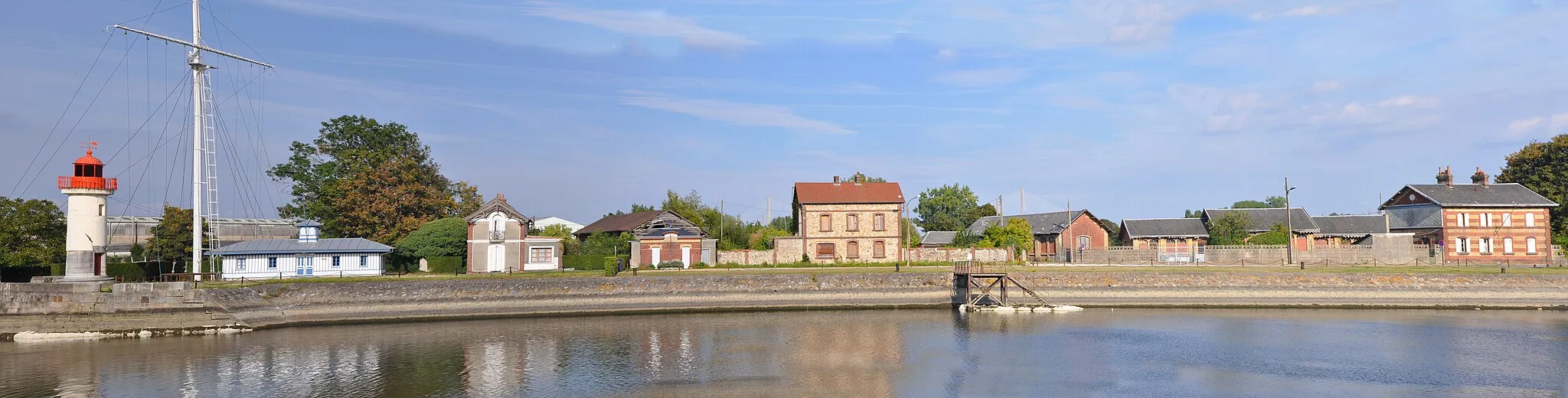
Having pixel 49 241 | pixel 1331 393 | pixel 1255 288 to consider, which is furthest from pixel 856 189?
pixel 49 241

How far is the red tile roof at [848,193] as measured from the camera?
56250 mm

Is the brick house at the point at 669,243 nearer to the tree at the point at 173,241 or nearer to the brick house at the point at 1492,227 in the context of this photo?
the tree at the point at 173,241

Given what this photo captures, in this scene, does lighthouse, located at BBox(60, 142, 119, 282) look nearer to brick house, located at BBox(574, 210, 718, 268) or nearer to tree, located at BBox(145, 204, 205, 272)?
tree, located at BBox(145, 204, 205, 272)

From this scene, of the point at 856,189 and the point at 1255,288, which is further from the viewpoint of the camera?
the point at 856,189

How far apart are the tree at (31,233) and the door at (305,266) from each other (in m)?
9.90

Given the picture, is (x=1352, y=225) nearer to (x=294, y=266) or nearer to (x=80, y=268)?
(x=294, y=266)

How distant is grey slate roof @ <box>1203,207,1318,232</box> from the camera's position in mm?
64250

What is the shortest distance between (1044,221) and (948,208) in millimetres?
23291

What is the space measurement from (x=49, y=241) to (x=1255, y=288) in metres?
58.7

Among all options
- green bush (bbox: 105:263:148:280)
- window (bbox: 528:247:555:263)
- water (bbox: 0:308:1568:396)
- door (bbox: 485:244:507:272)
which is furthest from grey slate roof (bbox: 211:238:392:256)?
water (bbox: 0:308:1568:396)

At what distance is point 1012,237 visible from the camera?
191 ft

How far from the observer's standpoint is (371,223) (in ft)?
185

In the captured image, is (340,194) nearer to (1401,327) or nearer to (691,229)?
(691,229)

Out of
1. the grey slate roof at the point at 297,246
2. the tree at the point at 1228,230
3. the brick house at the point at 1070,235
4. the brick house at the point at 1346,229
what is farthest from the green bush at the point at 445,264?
the brick house at the point at 1346,229
